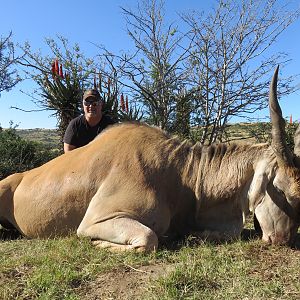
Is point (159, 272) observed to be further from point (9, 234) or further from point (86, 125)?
point (86, 125)

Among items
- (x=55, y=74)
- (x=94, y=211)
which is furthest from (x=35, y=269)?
(x=55, y=74)

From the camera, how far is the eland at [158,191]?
3926 millimetres

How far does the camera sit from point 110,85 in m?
8.48

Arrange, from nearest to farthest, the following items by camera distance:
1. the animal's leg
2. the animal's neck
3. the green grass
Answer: the green grass
the animal's leg
the animal's neck

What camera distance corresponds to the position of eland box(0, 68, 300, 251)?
393cm

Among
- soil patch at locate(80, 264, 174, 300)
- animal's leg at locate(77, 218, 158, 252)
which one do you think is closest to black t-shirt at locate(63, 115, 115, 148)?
animal's leg at locate(77, 218, 158, 252)

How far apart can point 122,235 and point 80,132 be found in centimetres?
275

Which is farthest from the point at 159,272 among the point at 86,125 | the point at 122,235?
the point at 86,125

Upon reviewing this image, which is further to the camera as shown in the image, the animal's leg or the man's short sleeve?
the man's short sleeve

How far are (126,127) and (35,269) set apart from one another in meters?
2.11

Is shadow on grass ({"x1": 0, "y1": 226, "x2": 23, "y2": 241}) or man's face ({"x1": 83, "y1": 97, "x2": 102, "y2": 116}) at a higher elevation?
man's face ({"x1": 83, "y1": 97, "x2": 102, "y2": 116})

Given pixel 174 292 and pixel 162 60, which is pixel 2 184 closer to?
pixel 174 292

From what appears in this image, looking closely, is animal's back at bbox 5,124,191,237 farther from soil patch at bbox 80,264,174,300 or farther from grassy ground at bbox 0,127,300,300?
soil patch at bbox 80,264,174,300

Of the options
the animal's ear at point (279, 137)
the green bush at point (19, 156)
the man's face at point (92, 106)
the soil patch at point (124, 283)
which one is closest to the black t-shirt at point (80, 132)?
the man's face at point (92, 106)
